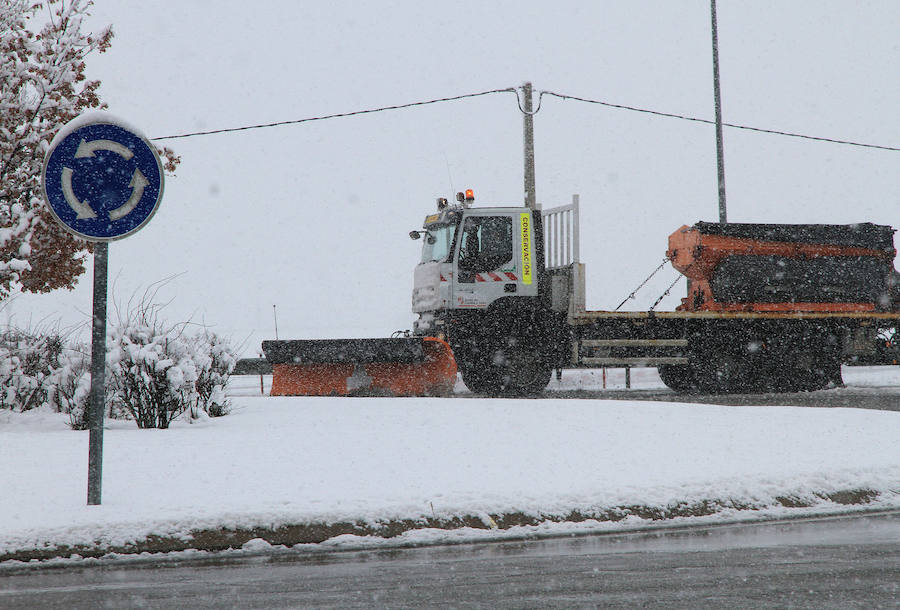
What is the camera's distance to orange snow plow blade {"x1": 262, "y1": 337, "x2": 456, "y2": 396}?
504 inches

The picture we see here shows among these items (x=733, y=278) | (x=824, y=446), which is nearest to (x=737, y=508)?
(x=824, y=446)

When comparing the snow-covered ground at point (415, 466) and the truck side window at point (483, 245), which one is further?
the truck side window at point (483, 245)

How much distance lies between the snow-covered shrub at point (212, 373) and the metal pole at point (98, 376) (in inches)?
156

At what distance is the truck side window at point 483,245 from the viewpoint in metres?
14.1

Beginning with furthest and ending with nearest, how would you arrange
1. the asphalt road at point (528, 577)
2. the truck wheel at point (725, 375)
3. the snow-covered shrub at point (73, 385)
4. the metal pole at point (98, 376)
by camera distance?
the truck wheel at point (725, 375) → the snow-covered shrub at point (73, 385) → the metal pole at point (98, 376) → the asphalt road at point (528, 577)

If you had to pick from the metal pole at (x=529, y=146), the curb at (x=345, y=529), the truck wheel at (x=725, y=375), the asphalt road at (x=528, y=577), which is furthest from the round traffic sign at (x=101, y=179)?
the metal pole at (x=529, y=146)

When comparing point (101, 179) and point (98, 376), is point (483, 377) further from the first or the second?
point (101, 179)

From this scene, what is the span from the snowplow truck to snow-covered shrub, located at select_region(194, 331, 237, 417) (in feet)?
15.5

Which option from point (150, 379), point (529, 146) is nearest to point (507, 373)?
point (150, 379)

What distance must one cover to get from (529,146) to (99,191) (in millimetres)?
15851

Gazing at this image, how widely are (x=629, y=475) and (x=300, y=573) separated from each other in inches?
115

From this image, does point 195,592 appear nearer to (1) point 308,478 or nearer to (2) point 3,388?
(1) point 308,478

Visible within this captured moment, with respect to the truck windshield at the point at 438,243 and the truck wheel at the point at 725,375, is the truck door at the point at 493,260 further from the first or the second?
the truck wheel at the point at 725,375

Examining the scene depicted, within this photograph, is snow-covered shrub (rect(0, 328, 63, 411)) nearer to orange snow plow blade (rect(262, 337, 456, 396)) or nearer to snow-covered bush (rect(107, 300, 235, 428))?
snow-covered bush (rect(107, 300, 235, 428))
